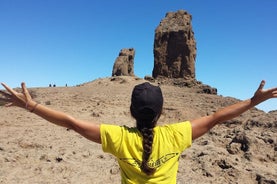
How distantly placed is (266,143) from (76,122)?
770 centimetres

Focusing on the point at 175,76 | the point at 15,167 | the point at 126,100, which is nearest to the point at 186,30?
the point at 175,76

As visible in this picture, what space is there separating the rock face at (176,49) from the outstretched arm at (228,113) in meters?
34.2

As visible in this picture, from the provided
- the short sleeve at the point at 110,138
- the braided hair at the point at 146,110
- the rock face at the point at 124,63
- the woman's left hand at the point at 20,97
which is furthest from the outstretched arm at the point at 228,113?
the rock face at the point at 124,63

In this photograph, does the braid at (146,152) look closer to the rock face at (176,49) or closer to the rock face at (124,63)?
the rock face at (124,63)

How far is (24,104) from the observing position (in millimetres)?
2289

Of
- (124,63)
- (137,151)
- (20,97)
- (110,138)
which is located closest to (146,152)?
(137,151)

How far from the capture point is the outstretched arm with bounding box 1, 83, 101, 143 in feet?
7.09

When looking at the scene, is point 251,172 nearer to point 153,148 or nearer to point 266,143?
point 266,143

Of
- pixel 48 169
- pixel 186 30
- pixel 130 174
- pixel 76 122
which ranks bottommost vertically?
pixel 48 169

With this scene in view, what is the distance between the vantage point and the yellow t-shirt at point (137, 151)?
7.05ft

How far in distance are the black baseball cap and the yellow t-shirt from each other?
0.36 feet

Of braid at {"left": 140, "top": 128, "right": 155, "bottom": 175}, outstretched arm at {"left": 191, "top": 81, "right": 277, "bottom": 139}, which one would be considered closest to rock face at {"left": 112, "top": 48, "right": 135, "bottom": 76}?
outstretched arm at {"left": 191, "top": 81, "right": 277, "bottom": 139}

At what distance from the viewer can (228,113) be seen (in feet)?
7.74

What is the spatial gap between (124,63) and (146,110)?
34.3 m
